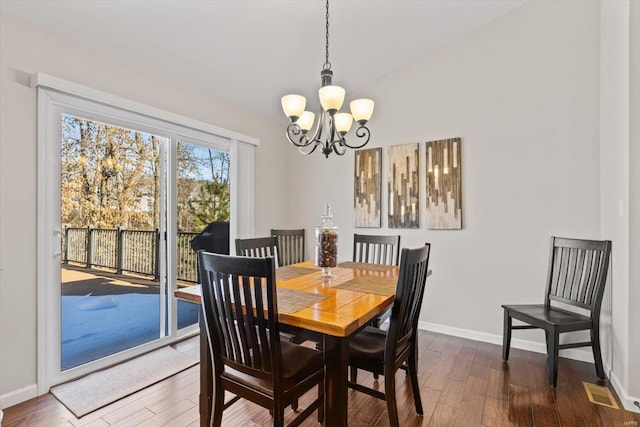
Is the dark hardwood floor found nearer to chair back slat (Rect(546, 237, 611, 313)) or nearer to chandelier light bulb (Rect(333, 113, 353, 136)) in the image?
chair back slat (Rect(546, 237, 611, 313))

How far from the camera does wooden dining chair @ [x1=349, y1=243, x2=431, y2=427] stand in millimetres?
1637

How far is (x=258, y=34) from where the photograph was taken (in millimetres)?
2750

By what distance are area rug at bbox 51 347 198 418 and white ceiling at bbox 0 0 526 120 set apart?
240 cm

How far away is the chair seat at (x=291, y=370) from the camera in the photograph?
1473 millimetres

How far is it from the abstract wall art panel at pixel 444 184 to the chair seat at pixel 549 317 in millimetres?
925

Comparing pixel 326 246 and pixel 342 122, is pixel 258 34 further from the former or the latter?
pixel 326 246

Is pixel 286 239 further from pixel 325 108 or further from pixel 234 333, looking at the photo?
pixel 234 333

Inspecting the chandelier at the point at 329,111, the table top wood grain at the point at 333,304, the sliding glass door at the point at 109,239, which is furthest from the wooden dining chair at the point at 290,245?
the chandelier at the point at 329,111

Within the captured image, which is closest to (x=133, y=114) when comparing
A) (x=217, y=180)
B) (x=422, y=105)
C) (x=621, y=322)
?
(x=217, y=180)

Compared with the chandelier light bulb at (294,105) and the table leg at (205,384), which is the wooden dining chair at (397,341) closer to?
the table leg at (205,384)

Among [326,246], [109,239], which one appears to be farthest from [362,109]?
[109,239]

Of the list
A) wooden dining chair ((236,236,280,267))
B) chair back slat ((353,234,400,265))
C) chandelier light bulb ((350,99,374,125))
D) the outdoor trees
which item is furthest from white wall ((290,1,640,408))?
the outdoor trees

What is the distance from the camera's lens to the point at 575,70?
2.77 metres

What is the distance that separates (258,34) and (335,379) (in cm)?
264
